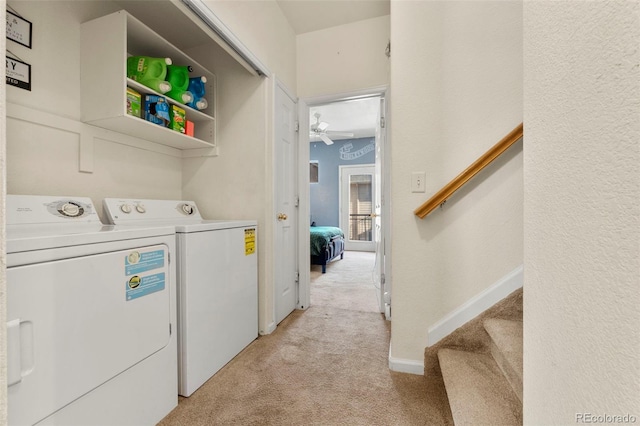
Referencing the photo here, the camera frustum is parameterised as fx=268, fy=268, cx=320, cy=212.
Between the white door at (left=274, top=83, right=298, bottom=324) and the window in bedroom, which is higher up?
the window in bedroom

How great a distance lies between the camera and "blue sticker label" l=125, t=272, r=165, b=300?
116 centimetres

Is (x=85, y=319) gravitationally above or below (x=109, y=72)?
below

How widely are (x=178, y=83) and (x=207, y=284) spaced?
1389 millimetres

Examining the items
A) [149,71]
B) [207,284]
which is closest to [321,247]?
[207,284]

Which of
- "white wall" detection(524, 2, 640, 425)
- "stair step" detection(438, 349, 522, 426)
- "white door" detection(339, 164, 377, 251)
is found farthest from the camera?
"white door" detection(339, 164, 377, 251)

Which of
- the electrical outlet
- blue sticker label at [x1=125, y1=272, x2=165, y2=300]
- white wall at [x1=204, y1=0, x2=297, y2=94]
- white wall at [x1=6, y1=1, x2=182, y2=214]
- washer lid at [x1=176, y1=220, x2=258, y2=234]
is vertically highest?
white wall at [x1=204, y1=0, x2=297, y2=94]

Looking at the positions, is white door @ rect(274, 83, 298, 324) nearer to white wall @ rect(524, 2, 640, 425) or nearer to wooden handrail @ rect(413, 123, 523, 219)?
wooden handrail @ rect(413, 123, 523, 219)

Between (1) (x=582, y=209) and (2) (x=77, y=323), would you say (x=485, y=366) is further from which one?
(2) (x=77, y=323)

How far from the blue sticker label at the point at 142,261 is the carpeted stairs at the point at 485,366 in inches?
57.2

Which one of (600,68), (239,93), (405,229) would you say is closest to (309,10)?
(239,93)

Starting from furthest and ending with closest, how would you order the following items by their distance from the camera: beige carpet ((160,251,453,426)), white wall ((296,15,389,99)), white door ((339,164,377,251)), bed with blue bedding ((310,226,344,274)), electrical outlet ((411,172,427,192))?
white door ((339,164,377,251)) → bed with blue bedding ((310,226,344,274)) → white wall ((296,15,389,99)) → electrical outlet ((411,172,427,192)) → beige carpet ((160,251,453,426))

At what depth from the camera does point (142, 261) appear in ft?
3.99

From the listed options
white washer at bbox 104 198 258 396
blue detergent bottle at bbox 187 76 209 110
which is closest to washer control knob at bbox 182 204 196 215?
white washer at bbox 104 198 258 396

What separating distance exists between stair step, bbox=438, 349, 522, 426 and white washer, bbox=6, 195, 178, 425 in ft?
4.44
